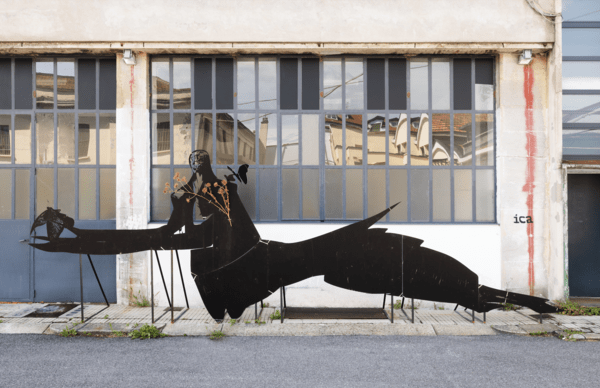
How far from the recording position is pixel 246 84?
736 centimetres

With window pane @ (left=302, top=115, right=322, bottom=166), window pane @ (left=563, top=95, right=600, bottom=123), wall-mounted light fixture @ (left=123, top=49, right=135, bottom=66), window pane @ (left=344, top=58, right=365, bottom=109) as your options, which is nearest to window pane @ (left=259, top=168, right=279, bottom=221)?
window pane @ (left=302, top=115, right=322, bottom=166)

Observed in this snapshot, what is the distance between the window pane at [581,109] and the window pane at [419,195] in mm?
3075

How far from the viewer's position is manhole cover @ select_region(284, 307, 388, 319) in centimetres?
641

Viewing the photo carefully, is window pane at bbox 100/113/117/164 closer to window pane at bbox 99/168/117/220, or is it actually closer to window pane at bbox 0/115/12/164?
window pane at bbox 99/168/117/220

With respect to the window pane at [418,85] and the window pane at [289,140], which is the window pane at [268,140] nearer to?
the window pane at [289,140]

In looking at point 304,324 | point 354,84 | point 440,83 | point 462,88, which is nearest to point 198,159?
point 354,84

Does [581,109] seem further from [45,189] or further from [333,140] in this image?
[45,189]

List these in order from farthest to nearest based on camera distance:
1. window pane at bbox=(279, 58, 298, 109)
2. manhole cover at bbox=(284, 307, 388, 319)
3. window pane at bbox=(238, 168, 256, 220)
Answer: window pane at bbox=(279, 58, 298, 109)
window pane at bbox=(238, 168, 256, 220)
manhole cover at bbox=(284, 307, 388, 319)

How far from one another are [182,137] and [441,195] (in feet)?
17.4

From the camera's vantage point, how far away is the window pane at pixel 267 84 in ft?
24.1

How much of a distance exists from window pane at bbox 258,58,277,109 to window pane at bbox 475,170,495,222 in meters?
4.35

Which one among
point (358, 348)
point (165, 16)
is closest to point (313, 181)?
point (358, 348)

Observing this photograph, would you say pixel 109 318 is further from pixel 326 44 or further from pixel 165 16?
pixel 326 44

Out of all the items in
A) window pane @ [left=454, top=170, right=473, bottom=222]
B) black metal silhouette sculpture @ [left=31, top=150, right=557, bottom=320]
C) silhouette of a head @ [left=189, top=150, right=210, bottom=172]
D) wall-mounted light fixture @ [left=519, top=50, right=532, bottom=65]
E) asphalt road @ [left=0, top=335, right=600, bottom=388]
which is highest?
wall-mounted light fixture @ [left=519, top=50, right=532, bottom=65]
